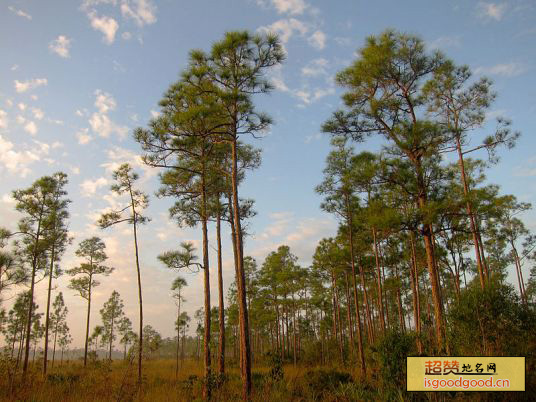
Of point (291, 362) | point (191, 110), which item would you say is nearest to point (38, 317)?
point (291, 362)

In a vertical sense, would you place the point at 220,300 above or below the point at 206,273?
below

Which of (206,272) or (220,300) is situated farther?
(220,300)

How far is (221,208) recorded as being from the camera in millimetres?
15961

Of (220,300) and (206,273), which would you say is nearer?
(206,273)

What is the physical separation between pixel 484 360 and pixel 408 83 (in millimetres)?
9385

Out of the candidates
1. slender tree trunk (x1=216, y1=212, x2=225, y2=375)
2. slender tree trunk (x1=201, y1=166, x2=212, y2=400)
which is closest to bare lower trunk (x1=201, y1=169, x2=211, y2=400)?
slender tree trunk (x1=201, y1=166, x2=212, y2=400)

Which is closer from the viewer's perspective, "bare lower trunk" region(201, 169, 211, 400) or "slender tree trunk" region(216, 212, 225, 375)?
"bare lower trunk" region(201, 169, 211, 400)

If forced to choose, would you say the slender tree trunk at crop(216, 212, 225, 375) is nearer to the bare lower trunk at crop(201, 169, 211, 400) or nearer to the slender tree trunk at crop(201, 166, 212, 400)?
the slender tree trunk at crop(201, 166, 212, 400)

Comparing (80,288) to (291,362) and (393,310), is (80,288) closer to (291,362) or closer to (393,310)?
(291,362)

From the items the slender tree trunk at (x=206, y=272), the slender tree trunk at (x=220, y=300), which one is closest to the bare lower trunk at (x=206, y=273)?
the slender tree trunk at (x=206, y=272)

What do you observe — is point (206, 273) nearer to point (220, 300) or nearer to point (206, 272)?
point (206, 272)

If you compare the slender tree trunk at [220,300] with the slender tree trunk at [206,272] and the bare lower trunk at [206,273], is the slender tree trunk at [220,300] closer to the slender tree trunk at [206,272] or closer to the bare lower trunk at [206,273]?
the slender tree trunk at [206,272]

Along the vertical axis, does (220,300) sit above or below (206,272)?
below

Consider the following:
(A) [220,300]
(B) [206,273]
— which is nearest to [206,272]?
(B) [206,273]
